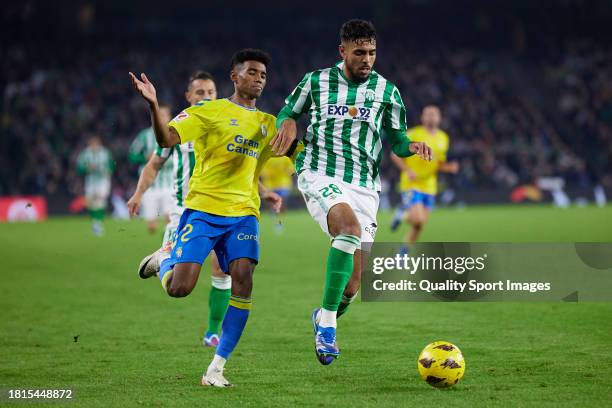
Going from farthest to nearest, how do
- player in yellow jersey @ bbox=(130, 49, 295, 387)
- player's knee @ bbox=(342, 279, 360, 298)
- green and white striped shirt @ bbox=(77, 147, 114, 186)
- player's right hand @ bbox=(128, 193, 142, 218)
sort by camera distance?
green and white striped shirt @ bbox=(77, 147, 114, 186) < player's right hand @ bbox=(128, 193, 142, 218) < player's knee @ bbox=(342, 279, 360, 298) < player in yellow jersey @ bbox=(130, 49, 295, 387)

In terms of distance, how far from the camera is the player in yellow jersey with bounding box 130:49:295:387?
588 centimetres

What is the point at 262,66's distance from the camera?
6.22 m

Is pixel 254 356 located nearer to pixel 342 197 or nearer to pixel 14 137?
pixel 342 197

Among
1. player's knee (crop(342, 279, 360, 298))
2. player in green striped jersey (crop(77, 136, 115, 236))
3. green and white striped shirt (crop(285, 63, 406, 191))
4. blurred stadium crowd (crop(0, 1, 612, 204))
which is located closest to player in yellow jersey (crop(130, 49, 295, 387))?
green and white striped shirt (crop(285, 63, 406, 191))

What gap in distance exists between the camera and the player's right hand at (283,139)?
20.3ft

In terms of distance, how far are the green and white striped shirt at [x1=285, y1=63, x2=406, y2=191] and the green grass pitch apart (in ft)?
4.71

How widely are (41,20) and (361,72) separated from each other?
1228 inches

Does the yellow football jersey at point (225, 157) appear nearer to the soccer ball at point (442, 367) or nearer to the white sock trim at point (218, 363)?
the white sock trim at point (218, 363)

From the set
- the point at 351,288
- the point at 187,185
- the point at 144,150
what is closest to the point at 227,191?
the point at 351,288

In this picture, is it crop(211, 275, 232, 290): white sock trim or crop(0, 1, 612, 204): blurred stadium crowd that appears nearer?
crop(211, 275, 232, 290): white sock trim

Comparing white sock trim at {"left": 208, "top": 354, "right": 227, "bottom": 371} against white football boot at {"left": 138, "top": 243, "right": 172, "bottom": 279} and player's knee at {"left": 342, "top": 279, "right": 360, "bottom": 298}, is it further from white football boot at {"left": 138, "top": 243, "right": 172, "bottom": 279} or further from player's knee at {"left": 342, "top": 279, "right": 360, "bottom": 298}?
player's knee at {"left": 342, "top": 279, "right": 360, "bottom": 298}

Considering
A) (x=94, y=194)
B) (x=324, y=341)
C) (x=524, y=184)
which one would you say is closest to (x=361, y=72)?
(x=324, y=341)

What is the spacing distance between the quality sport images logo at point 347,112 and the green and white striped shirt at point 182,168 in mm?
1996

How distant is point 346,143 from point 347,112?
0.22m
